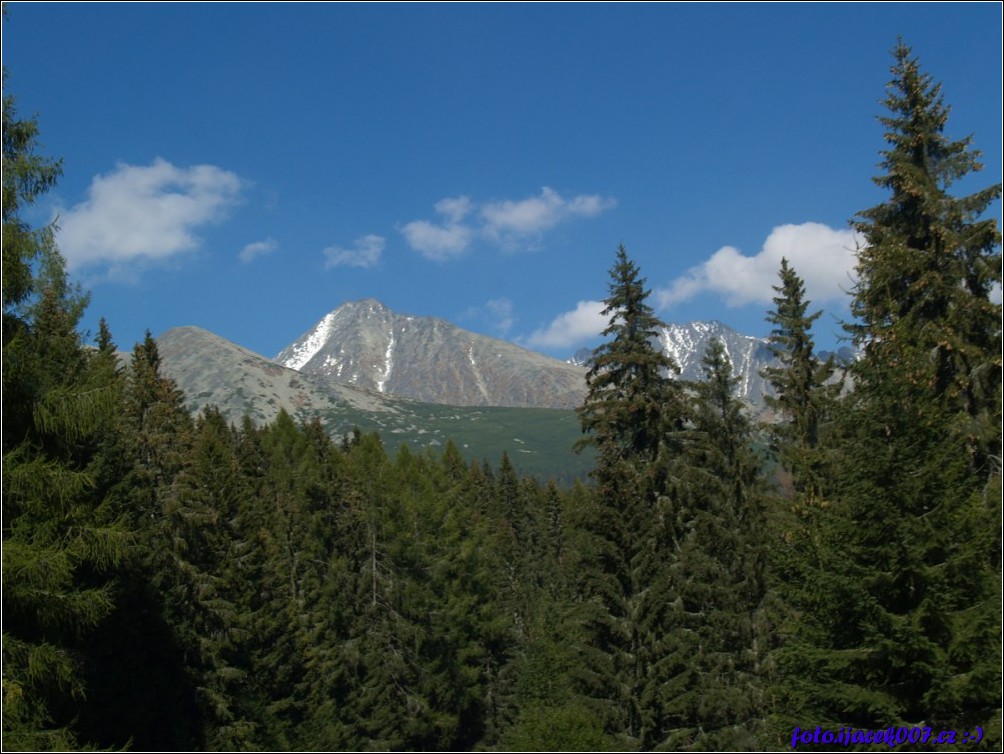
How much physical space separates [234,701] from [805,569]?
2247 centimetres

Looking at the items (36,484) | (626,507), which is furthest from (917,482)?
(36,484)

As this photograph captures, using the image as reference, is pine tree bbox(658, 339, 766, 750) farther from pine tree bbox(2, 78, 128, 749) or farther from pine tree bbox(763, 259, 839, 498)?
pine tree bbox(2, 78, 128, 749)

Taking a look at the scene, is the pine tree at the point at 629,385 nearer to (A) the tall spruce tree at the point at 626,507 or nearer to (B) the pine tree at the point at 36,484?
(A) the tall spruce tree at the point at 626,507

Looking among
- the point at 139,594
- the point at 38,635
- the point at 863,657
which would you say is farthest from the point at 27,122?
the point at 863,657

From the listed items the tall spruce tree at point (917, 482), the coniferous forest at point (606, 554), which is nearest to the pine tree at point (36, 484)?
the coniferous forest at point (606, 554)

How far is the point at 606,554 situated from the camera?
78.0ft

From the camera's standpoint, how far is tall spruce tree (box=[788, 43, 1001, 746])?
1247 cm

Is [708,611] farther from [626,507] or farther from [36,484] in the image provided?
[36,484]

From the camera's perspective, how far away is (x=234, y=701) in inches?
1143

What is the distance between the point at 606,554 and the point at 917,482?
11.7m

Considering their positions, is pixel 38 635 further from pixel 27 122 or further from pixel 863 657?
pixel 863 657

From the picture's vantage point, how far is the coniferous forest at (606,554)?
42.5ft

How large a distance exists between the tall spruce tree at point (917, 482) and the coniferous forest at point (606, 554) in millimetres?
56

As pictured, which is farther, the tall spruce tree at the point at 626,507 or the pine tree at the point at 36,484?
the tall spruce tree at the point at 626,507
